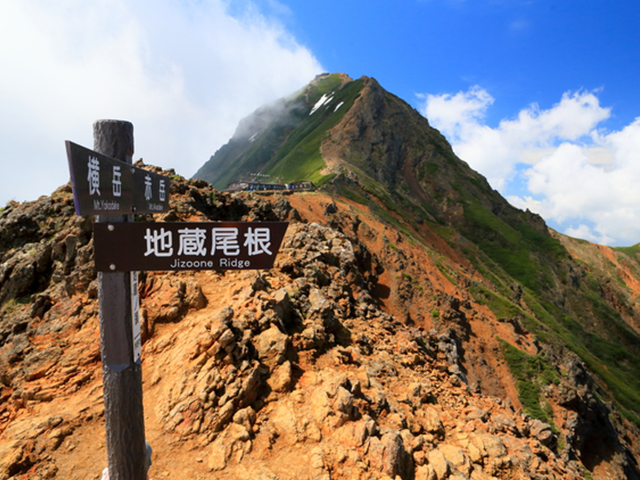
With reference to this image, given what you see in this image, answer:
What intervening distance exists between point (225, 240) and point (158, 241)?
793 mm

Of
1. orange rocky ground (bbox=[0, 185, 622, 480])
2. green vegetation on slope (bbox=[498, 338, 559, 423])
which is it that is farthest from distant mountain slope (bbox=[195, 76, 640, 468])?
orange rocky ground (bbox=[0, 185, 622, 480])

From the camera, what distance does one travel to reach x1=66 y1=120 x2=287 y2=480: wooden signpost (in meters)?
4.16

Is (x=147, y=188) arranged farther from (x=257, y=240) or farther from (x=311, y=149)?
(x=311, y=149)

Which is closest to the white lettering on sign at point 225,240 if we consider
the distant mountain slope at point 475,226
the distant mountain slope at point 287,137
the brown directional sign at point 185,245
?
the brown directional sign at point 185,245

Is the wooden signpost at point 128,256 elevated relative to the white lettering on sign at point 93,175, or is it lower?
lower

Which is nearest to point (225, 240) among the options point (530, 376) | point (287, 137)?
point (530, 376)

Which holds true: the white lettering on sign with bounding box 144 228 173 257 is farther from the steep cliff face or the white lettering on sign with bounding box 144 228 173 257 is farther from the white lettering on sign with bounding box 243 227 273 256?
the steep cliff face

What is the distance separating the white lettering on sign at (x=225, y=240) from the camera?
170 inches

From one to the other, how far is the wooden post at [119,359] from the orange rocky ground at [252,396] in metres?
2.87

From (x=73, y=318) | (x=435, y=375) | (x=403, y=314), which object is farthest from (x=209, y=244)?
(x=403, y=314)

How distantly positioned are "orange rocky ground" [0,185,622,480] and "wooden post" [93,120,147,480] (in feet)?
9.43

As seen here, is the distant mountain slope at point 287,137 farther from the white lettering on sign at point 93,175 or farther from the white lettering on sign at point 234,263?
the white lettering on sign at point 93,175

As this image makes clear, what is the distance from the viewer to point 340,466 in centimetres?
714

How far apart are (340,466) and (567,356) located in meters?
43.3
